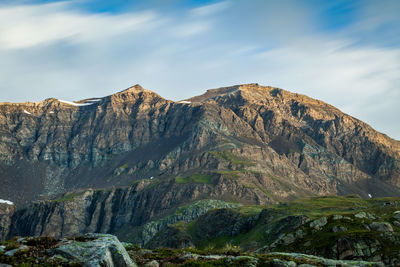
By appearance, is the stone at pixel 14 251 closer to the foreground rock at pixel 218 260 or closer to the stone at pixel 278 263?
the foreground rock at pixel 218 260

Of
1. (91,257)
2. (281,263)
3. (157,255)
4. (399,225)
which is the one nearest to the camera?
(91,257)

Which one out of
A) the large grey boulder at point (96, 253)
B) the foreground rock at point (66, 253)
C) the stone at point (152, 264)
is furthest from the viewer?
the stone at point (152, 264)

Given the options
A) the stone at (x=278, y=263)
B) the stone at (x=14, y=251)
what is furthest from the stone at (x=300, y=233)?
the stone at (x=14, y=251)

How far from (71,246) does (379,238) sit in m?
43.5

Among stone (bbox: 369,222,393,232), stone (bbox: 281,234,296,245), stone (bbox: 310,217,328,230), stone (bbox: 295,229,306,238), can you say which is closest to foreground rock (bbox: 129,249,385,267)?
stone (bbox: 369,222,393,232)

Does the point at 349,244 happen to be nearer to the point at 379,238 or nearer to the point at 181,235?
the point at 379,238

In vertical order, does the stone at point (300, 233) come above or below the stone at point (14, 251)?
below

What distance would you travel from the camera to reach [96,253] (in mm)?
24391

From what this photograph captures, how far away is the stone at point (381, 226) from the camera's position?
58841mm

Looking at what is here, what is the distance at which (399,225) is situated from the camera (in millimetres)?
61969

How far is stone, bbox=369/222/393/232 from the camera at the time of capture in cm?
5884

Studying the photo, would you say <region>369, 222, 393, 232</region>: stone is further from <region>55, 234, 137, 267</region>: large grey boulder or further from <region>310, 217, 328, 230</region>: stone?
<region>55, 234, 137, 267</region>: large grey boulder

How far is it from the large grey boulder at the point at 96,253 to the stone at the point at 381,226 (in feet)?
150

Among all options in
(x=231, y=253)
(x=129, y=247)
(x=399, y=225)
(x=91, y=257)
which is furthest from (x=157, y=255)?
(x=399, y=225)
